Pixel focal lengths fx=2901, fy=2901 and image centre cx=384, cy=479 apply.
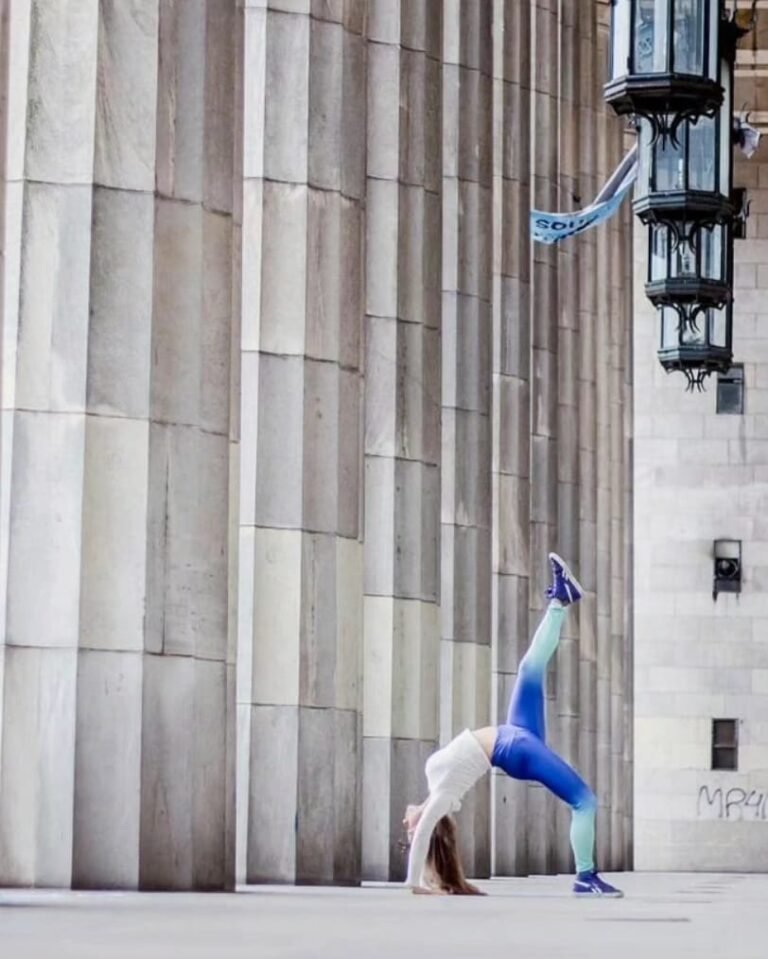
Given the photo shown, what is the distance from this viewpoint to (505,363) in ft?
127

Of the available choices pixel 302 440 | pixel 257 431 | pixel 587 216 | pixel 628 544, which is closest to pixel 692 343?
pixel 302 440

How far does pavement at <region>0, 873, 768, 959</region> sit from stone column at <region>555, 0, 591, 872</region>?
2820 centimetres

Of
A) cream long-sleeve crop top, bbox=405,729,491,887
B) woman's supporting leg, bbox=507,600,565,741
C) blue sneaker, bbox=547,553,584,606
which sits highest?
blue sneaker, bbox=547,553,584,606

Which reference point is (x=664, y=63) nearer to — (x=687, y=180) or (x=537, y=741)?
(x=687, y=180)

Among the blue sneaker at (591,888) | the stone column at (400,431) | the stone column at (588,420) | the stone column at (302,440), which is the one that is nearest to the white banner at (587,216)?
the stone column at (400,431)

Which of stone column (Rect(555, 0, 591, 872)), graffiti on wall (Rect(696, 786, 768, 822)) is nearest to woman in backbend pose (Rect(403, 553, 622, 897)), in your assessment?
stone column (Rect(555, 0, 591, 872))

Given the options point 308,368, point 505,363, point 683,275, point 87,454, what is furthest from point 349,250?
point 505,363

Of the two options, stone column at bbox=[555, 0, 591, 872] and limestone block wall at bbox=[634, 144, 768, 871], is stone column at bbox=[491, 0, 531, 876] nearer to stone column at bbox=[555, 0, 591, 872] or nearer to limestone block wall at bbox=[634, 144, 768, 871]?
stone column at bbox=[555, 0, 591, 872]

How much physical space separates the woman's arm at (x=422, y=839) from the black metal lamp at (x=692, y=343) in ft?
32.4

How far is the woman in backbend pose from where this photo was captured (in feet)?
60.8

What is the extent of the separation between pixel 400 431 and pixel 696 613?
103 ft

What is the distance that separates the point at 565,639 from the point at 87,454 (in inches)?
1150

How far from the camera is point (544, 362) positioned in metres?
43.4

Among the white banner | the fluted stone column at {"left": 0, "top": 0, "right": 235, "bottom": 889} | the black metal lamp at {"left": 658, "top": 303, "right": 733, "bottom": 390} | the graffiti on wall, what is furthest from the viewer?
the graffiti on wall
